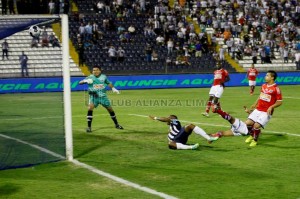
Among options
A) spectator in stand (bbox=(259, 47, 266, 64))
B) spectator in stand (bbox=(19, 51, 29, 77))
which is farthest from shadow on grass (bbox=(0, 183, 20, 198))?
spectator in stand (bbox=(259, 47, 266, 64))

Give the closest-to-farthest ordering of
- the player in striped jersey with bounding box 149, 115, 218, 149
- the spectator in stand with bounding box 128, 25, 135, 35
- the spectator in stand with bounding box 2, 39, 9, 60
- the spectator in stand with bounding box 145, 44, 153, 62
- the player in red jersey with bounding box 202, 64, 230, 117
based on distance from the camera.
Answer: the player in striped jersey with bounding box 149, 115, 218, 149 < the spectator in stand with bounding box 2, 39, 9, 60 < the player in red jersey with bounding box 202, 64, 230, 117 < the spectator in stand with bounding box 145, 44, 153, 62 < the spectator in stand with bounding box 128, 25, 135, 35

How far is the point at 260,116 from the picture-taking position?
15766 millimetres

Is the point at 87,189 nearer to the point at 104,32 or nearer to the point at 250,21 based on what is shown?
the point at 104,32

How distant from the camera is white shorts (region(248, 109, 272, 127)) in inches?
617

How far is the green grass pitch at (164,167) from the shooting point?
416 inches

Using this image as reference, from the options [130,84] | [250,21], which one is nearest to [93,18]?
[130,84]

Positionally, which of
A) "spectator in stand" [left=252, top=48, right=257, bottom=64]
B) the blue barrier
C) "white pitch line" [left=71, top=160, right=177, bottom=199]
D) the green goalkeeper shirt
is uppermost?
the green goalkeeper shirt

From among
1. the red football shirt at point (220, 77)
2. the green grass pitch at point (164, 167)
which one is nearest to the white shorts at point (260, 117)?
the green grass pitch at point (164, 167)

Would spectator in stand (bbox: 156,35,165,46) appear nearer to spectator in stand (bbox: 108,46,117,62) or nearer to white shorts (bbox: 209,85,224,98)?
spectator in stand (bbox: 108,46,117,62)

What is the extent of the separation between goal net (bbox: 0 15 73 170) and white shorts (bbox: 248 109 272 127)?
521 centimetres

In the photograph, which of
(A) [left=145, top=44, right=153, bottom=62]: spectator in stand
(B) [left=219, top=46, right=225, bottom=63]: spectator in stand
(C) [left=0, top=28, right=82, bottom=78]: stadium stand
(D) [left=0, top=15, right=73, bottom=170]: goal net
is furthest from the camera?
(B) [left=219, top=46, right=225, bottom=63]: spectator in stand

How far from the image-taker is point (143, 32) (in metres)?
46.9

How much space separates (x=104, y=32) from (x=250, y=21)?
45.0 feet

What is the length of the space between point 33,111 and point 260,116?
13945 mm
